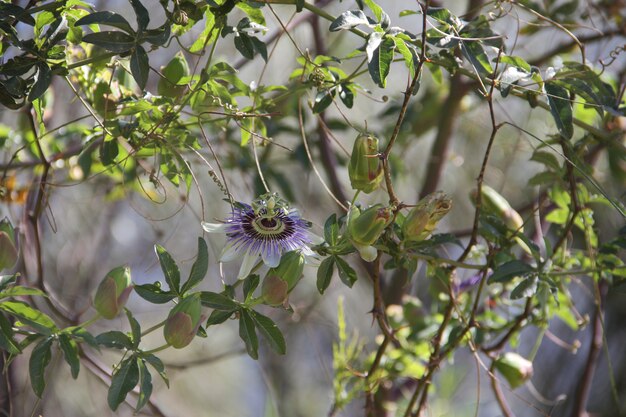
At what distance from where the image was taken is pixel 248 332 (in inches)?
26.3

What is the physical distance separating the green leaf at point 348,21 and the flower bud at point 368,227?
0.14 metres

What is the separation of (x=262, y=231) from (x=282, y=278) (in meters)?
0.07

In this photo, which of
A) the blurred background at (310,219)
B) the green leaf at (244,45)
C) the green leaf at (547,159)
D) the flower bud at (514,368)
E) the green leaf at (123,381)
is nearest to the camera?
the green leaf at (123,381)

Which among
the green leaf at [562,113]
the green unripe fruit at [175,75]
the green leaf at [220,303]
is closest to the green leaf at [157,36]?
the green unripe fruit at [175,75]

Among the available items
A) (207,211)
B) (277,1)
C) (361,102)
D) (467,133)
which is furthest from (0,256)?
(361,102)

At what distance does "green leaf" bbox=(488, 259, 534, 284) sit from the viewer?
2.53 ft

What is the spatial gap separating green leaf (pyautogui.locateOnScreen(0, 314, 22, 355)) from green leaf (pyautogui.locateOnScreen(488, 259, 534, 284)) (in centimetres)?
43

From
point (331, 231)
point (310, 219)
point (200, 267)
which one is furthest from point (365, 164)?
point (310, 219)

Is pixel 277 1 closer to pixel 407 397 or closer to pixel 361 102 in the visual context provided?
pixel 407 397

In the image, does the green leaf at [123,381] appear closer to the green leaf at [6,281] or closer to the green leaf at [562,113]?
the green leaf at [6,281]

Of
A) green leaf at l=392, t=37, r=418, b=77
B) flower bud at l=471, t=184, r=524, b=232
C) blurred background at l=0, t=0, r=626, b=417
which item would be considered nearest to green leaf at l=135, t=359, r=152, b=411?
green leaf at l=392, t=37, r=418, b=77

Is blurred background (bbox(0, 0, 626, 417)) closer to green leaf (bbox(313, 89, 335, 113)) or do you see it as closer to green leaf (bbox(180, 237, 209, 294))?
green leaf (bbox(313, 89, 335, 113))

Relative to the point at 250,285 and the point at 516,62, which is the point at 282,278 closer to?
the point at 250,285

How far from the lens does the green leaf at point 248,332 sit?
661 millimetres
